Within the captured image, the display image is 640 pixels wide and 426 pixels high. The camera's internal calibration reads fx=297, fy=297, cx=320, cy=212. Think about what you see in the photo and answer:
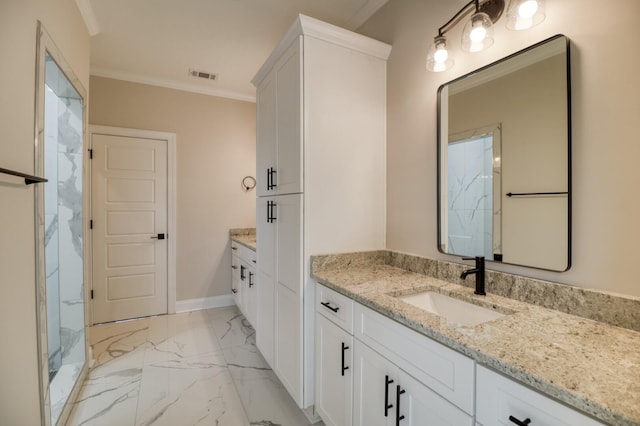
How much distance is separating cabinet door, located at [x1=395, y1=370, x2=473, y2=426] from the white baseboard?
10.3 feet

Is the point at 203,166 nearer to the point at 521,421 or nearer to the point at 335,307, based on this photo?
the point at 335,307

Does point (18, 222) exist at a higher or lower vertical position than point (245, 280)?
higher

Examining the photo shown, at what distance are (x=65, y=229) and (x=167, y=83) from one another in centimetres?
211

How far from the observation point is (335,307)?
1527mm

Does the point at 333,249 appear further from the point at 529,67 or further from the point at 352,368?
the point at 529,67

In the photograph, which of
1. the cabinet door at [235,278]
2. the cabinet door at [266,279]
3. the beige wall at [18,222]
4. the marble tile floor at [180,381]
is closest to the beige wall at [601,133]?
the cabinet door at [266,279]

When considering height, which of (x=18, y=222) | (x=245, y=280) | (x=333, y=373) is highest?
(x=18, y=222)

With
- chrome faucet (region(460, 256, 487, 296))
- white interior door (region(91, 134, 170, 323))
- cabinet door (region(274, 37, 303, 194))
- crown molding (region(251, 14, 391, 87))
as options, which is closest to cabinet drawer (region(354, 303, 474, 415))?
chrome faucet (region(460, 256, 487, 296))

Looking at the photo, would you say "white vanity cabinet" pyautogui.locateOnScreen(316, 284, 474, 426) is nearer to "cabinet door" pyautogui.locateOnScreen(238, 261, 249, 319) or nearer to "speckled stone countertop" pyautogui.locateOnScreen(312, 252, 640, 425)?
"speckled stone countertop" pyautogui.locateOnScreen(312, 252, 640, 425)

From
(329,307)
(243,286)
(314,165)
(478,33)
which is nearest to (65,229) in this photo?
(243,286)

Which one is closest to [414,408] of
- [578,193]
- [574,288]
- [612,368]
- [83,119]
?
[612,368]

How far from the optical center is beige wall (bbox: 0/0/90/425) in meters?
1.08

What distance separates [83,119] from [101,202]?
1292 millimetres

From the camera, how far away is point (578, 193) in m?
1.10
